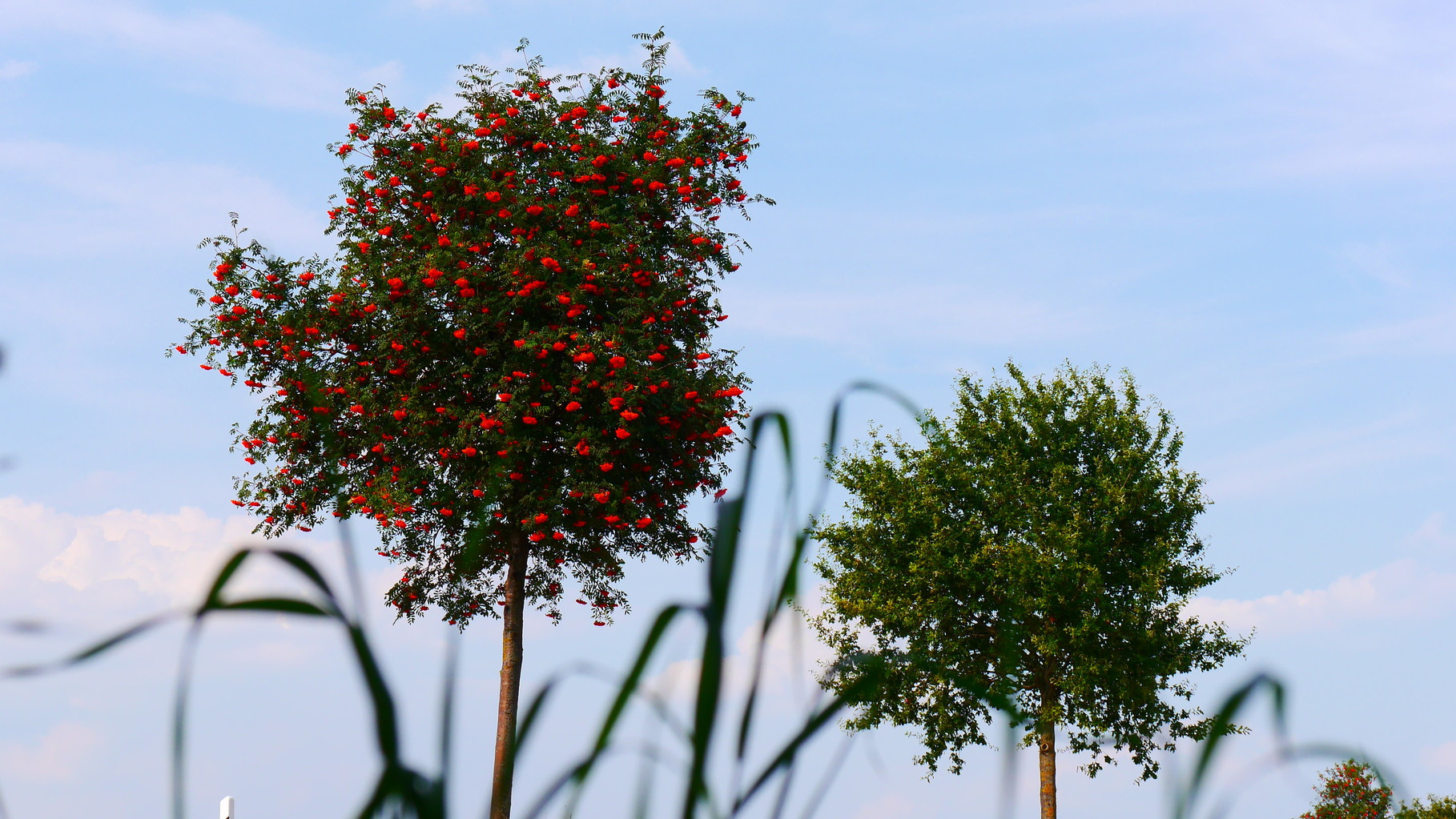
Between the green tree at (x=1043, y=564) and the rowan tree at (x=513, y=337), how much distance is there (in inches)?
218

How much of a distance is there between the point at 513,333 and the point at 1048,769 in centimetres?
1202

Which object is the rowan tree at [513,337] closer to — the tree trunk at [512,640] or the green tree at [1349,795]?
the tree trunk at [512,640]

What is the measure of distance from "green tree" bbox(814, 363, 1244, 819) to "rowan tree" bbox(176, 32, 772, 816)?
5.55 meters

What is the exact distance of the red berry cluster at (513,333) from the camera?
527 inches

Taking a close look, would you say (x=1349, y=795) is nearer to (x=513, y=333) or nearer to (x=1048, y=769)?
(x=1048, y=769)

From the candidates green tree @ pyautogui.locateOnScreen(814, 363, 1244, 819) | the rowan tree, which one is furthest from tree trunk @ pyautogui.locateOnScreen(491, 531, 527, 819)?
green tree @ pyautogui.locateOnScreen(814, 363, 1244, 819)

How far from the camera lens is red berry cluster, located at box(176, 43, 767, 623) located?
1340cm

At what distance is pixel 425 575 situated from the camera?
15.7 m

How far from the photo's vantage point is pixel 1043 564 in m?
18.1

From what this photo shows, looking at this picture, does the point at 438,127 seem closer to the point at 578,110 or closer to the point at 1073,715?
the point at 578,110

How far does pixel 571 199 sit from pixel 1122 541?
11809mm

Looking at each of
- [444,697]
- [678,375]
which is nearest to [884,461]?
[678,375]

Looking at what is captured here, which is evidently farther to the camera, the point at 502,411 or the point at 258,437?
the point at 258,437

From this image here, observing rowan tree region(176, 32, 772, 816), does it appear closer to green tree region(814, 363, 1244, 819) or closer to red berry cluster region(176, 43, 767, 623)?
red berry cluster region(176, 43, 767, 623)
